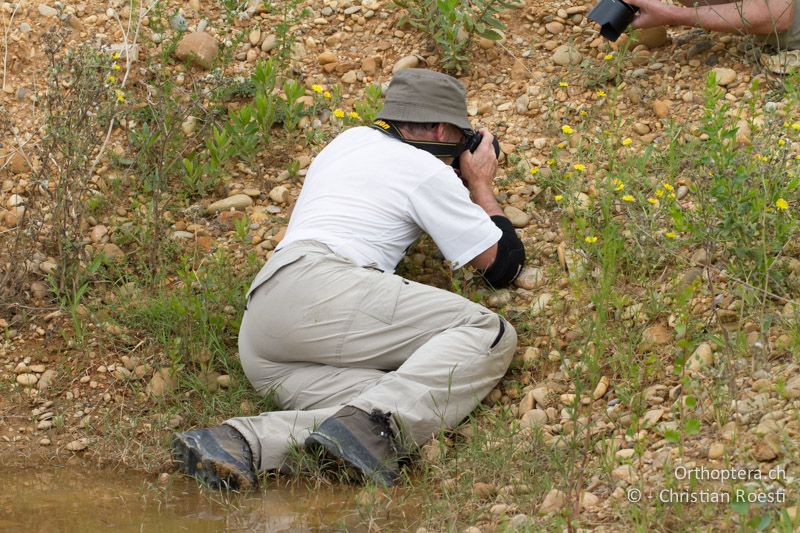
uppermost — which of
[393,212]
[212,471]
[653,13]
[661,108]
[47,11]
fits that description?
[47,11]

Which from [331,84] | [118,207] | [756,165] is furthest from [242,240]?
[756,165]

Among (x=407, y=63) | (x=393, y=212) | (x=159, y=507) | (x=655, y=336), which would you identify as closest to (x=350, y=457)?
(x=159, y=507)

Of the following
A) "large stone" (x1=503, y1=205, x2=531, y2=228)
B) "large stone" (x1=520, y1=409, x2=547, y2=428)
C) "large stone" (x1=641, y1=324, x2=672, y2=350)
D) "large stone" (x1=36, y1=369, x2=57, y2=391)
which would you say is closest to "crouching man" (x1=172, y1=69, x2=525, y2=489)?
"large stone" (x1=520, y1=409, x2=547, y2=428)

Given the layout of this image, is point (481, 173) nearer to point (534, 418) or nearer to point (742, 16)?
point (534, 418)

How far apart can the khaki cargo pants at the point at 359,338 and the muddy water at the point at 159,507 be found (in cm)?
39

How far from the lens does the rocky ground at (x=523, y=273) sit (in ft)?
12.7

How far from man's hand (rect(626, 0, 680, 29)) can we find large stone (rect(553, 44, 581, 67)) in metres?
0.39

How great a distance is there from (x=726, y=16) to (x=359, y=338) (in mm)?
2517

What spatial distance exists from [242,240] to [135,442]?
118cm

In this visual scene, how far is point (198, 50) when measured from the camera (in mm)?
6184

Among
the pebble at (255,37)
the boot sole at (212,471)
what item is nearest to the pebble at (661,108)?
the pebble at (255,37)

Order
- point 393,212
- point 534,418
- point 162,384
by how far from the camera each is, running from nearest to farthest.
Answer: point 534,418 → point 393,212 → point 162,384

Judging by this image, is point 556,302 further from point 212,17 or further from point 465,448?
point 212,17

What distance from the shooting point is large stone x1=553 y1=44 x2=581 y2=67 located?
6.00 metres
